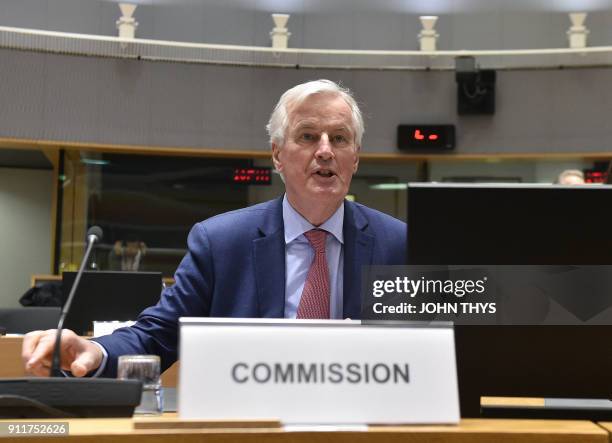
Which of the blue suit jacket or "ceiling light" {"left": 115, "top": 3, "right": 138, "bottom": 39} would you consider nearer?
the blue suit jacket

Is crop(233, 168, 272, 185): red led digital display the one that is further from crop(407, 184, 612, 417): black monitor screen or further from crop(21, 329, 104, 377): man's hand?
crop(407, 184, 612, 417): black monitor screen

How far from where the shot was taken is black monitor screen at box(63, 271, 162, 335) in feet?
13.0

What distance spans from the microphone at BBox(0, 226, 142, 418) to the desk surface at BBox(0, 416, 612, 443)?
0.13 m

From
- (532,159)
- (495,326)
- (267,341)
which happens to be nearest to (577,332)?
(495,326)

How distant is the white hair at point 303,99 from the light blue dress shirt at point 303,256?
0.19 m

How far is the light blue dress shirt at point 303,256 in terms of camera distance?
214 cm

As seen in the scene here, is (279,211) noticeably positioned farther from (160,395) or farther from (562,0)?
(562,0)

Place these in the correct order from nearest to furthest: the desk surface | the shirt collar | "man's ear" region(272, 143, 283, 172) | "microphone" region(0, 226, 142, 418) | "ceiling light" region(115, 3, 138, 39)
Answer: the desk surface < "microphone" region(0, 226, 142, 418) < the shirt collar < "man's ear" region(272, 143, 283, 172) < "ceiling light" region(115, 3, 138, 39)

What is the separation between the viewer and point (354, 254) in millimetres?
2219

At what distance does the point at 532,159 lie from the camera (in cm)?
911

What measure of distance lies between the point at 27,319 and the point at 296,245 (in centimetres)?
355

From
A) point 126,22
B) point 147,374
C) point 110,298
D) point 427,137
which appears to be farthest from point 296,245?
point 126,22

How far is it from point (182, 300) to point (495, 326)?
0.97 m

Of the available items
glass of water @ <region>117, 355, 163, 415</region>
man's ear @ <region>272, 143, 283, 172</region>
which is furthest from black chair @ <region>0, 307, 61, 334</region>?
glass of water @ <region>117, 355, 163, 415</region>
